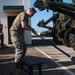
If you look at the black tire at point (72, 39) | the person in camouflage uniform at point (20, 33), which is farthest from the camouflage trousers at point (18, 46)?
the black tire at point (72, 39)

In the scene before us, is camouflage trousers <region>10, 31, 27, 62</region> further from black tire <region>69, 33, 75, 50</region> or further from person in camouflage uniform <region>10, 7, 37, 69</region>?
black tire <region>69, 33, 75, 50</region>

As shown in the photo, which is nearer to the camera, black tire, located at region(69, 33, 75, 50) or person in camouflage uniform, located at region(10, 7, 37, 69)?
person in camouflage uniform, located at region(10, 7, 37, 69)

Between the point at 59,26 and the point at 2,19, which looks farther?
the point at 2,19

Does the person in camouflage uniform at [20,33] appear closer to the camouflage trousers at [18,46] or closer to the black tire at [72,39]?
the camouflage trousers at [18,46]

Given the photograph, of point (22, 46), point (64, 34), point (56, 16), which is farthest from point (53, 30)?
point (22, 46)

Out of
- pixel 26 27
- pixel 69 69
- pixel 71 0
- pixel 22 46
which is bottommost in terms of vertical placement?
pixel 69 69

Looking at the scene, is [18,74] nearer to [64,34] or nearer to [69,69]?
[69,69]

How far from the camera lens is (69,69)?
30.1 ft

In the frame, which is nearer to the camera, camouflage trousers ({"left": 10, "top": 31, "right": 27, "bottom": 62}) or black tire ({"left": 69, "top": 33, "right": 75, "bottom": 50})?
camouflage trousers ({"left": 10, "top": 31, "right": 27, "bottom": 62})

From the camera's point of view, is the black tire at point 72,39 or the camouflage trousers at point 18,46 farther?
the black tire at point 72,39

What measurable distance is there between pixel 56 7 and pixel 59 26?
16.0 feet

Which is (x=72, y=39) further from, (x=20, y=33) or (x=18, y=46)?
(x=18, y=46)

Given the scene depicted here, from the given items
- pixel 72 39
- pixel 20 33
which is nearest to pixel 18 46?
pixel 20 33

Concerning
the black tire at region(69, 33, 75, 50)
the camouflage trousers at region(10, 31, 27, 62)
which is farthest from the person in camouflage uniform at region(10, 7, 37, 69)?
the black tire at region(69, 33, 75, 50)
